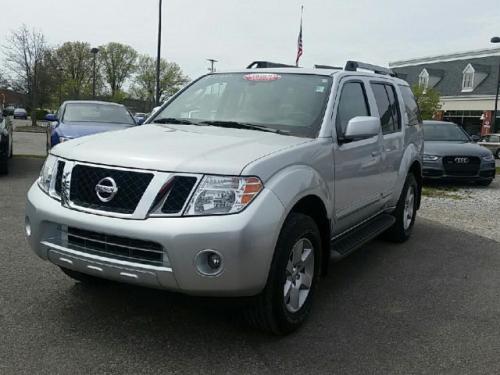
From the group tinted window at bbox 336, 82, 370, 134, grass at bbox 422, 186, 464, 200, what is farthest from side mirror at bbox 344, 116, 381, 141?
grass at bbox 422, 186, 464, 200

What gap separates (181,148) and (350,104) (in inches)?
75.0

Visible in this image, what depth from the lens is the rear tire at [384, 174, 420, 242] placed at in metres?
6.12

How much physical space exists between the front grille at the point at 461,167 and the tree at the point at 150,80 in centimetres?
6344

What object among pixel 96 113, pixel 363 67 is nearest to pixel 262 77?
pixel 363 67

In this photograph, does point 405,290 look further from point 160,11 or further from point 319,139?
point 160,11

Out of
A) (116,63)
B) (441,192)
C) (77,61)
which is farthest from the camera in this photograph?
(116,63)

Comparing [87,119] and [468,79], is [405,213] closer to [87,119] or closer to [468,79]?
[87,119]

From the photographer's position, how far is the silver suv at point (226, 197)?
297cm

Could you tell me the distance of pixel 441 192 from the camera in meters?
11.0

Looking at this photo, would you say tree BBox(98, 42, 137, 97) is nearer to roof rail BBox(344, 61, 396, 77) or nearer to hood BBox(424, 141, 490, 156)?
hood BBox(424, 141, 490, 156)

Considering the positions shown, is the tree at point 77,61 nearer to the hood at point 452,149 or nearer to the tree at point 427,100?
the tree at point 427,100

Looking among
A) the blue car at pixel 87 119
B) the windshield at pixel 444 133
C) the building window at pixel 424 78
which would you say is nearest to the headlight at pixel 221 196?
the blue car at pixel 87 119

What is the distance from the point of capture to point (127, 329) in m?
3.50

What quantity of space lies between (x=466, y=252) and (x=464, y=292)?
1.58 m
